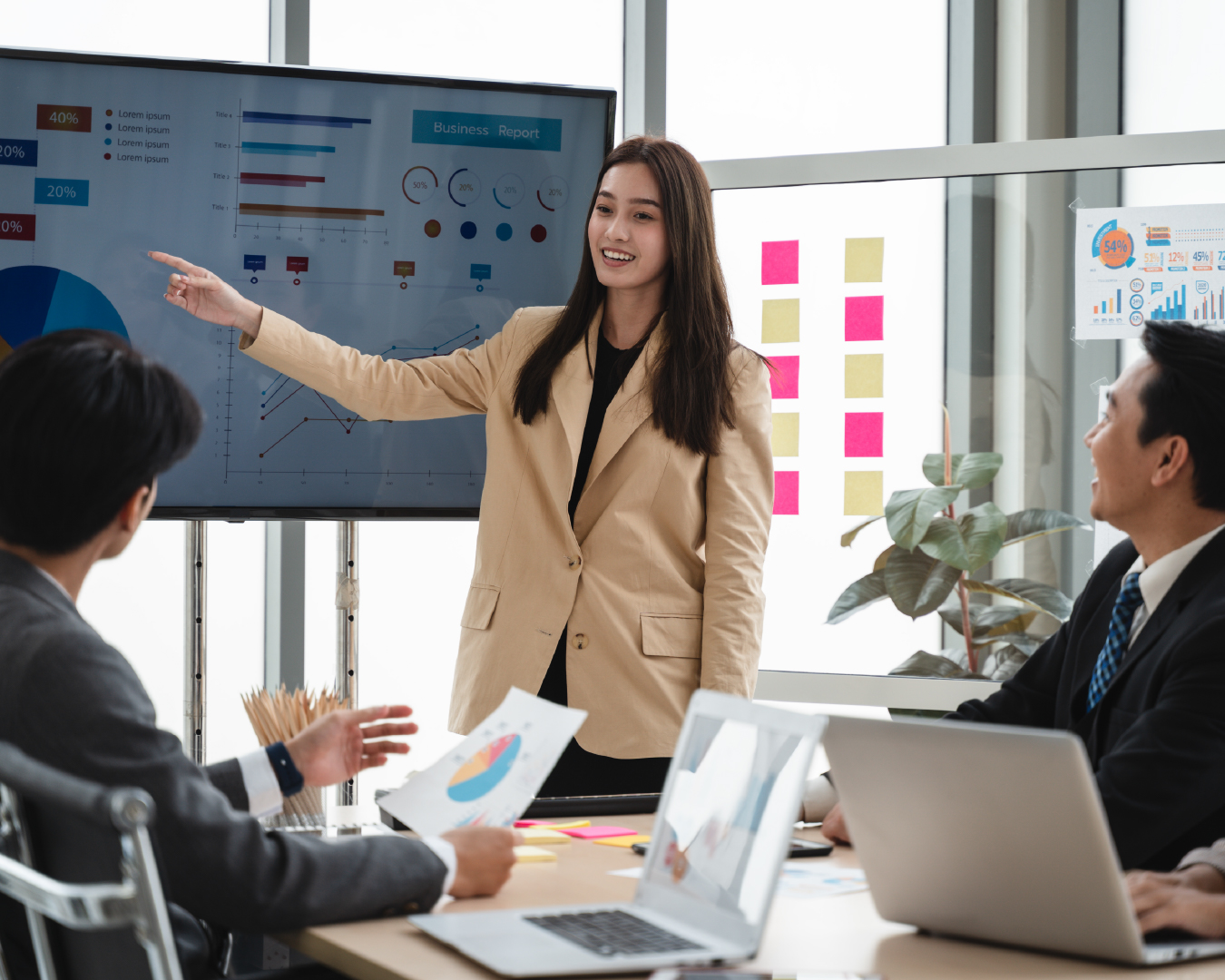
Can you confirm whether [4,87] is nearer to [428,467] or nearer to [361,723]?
[428,467]

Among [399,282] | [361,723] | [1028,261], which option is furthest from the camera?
[1028,261]

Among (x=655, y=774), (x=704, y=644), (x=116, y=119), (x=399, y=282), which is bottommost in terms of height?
(x=655, y=774)

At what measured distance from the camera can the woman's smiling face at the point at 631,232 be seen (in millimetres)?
2482

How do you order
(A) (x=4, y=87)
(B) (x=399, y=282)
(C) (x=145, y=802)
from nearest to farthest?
(C) (x=145, y=802) < (A) (x=4, y=87) < (B) (x=399, y=282)

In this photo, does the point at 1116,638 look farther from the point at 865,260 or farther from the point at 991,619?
the point at 865,260

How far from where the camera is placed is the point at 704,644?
2449 mm

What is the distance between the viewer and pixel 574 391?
98.4 inches

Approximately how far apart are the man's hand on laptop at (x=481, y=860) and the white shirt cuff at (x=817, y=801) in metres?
0.53

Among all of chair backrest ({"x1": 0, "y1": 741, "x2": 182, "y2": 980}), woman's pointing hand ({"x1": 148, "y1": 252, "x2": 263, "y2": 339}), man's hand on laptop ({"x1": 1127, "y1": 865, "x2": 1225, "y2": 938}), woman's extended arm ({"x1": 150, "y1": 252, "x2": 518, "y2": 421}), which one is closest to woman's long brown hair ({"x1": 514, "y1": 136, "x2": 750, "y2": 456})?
woman's extended arm ({"x1": 150, "y1": 252, "x2": 518, "y2": 421})

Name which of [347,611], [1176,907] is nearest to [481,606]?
[347,611]

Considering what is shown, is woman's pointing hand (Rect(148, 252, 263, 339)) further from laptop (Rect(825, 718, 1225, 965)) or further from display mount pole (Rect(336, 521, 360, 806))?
laptop (Rect(825, 718, 1225, 965))

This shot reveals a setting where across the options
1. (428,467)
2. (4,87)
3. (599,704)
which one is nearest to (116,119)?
(4,87)

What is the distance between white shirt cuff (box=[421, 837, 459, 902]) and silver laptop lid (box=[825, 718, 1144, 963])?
411 millimetres

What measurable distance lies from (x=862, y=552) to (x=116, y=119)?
201 centimetres
